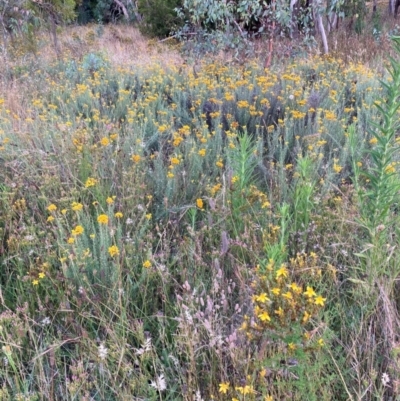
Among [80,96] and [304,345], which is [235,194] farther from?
[80,96]

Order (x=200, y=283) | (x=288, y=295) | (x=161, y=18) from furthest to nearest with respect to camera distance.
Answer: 1. (x=161, y=18)
2. (x=200, y=283)
3. (x=288, y=295)

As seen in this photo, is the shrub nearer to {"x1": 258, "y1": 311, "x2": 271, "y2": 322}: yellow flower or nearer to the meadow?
the meadow

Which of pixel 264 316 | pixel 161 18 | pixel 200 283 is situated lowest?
pixel 200 283

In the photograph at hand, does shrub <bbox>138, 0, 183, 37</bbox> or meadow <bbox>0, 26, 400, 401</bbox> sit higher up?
shrub <bbox>138, 0, 183, 37</bbox>

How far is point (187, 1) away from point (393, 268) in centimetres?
674

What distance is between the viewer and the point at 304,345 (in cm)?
138

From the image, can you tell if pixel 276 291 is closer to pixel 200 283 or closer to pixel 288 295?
pixel 288 295

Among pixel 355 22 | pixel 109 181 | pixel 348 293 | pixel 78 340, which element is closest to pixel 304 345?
pixel 348 293

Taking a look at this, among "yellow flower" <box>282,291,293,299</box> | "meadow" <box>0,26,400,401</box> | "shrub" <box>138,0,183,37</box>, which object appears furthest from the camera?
"shrub" <box>138,0,183,37</box>

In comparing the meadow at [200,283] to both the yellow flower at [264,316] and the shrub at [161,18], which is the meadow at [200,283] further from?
the shrub at [161,18]

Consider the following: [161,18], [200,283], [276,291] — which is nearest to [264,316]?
[276,291]

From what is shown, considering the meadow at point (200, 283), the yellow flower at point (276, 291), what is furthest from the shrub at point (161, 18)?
the yellow flower at point (276, 291)

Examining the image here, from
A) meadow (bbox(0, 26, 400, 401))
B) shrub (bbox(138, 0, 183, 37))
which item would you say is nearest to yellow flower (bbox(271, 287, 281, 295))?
meadow (bbox(0, 26, 400, 401))

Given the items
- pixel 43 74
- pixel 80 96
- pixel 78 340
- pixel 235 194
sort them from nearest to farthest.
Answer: pixel 78 340 < pixel 235 194 < pixel 80 96 < pixel 43 74
